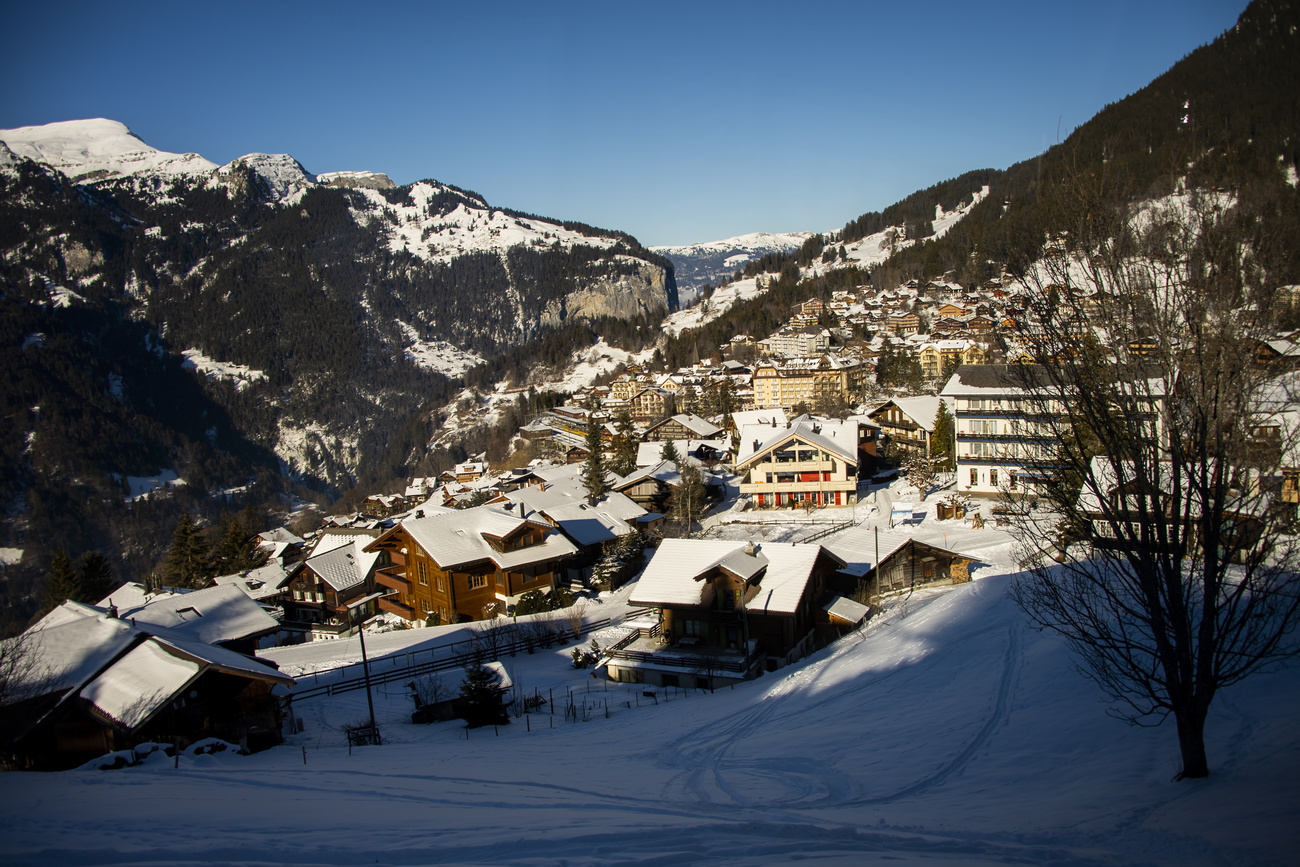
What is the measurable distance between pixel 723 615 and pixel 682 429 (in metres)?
43.8

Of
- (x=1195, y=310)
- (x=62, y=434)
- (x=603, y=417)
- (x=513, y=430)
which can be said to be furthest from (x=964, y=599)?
(x=62, y=434)

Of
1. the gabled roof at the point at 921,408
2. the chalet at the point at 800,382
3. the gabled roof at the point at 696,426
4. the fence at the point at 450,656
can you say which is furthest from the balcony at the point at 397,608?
the chalet at the point at 800,382

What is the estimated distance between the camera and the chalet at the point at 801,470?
4212 centimetres

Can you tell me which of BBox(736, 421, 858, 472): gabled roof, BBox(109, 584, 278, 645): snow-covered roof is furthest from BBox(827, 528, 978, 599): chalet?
BBox(109, 584, 278, 645): snow-covered roof

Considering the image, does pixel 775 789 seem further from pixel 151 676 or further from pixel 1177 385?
pixel 151 676

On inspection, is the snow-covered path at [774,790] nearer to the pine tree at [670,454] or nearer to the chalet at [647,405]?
the pine tree at [670,454]

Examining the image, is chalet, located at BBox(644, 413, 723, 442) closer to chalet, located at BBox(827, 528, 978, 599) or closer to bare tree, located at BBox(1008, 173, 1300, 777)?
chalet, located at BBox(827, 528, 978, 599)

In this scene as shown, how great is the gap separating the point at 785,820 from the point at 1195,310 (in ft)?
23.3

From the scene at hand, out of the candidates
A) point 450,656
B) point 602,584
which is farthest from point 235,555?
point 450,656

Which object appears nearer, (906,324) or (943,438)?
(943,438)

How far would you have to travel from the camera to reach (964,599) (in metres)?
20.9

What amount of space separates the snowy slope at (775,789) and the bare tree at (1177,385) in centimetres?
147

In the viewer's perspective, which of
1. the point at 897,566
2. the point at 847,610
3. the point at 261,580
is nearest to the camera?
the point at 847,610

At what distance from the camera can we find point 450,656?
2456 cm
